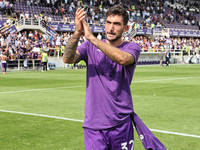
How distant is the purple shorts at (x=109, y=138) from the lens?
10.3ft

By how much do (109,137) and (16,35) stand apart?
33.2 meters

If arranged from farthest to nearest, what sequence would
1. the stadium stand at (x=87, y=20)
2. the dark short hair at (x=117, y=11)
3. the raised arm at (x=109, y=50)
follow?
1. the stadium stand at (x=87, y=20)
2. the dark short hair at (x=117, y=11)
3. the raised arm at (x=109, y=50)

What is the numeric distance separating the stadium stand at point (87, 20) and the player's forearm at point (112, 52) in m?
30.1

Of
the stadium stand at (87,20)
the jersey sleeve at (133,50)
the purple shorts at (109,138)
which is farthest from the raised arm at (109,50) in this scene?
the stadium stand at (87,20)

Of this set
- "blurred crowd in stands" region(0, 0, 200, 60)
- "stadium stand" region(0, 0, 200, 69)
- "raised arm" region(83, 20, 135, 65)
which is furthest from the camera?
"stadium stand" region(0, 0, 200, 69)

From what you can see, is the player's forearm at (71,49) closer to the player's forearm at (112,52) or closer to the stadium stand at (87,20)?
the player's forearm at (112,52)

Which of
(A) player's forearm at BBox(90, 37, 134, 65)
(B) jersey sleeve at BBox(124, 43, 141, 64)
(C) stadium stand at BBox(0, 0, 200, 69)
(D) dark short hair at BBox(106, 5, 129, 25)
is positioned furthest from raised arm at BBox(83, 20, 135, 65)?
(C) stadium stand at BBox(0, 0, 200, 69)

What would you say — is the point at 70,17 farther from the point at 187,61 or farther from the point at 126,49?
the point at 126,49

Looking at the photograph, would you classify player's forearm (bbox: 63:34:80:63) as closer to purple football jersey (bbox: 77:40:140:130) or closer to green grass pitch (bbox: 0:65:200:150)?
purple football jersey (bbox: 77:40:140:130)

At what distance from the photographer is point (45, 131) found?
6930 millimetres

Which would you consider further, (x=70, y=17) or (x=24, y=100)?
(x=70, y=17)

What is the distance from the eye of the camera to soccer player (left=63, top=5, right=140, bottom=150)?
10.5ft

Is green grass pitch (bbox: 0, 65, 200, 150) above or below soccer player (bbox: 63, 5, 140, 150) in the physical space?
below

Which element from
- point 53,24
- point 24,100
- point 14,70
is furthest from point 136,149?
point 53,24
